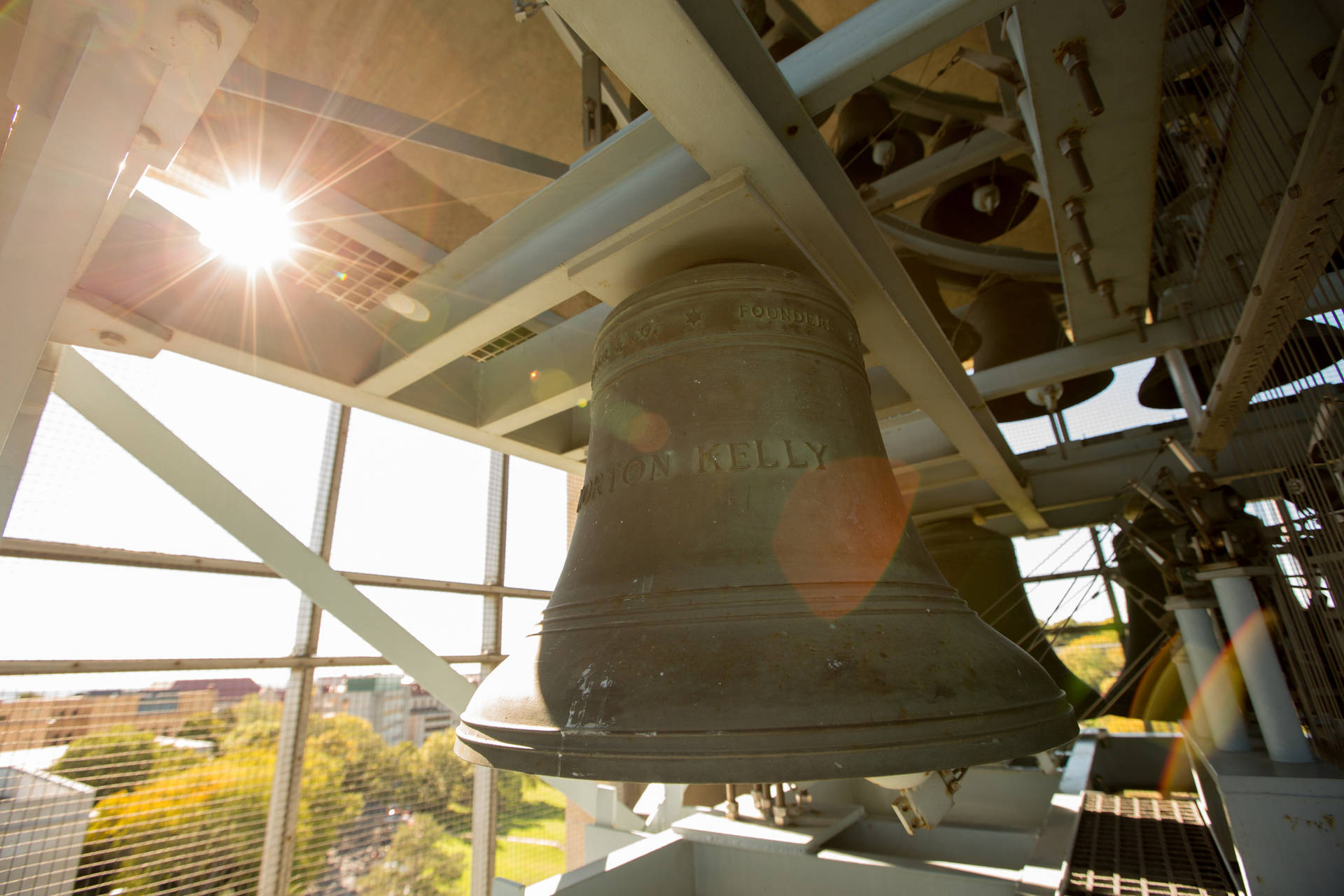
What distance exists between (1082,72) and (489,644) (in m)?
5.58

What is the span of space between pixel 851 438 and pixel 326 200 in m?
2.38

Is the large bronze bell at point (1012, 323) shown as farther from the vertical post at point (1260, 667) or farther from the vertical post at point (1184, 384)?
the vertical post at point (1260, 667)

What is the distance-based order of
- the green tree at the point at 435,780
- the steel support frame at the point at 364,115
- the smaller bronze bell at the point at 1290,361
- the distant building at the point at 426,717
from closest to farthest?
the steel support frame at the point at 364,115
the smaller bronze bell at the point at 1290,361
the green tree at the point at 435,780
the distant building at the point at 426,717

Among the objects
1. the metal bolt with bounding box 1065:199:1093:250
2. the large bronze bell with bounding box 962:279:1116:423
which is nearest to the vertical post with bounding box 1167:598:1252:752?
the large bronze bell with bounding box 962:279:1116:423

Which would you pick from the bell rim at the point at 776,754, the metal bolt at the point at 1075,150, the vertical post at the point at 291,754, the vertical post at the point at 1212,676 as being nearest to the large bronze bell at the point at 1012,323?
the vertical post at the point at 1212,676

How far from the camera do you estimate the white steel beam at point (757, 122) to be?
874mm

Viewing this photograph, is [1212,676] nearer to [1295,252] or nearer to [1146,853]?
[1146,853]

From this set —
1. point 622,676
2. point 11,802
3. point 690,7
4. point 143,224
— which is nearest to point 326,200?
point 143,224

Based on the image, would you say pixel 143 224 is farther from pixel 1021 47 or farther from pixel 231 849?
pixel 231 849

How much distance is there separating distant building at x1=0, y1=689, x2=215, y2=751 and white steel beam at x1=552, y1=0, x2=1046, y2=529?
401 centimetres

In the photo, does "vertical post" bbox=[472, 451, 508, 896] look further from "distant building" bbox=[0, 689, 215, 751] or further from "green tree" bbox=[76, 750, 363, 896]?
"distant building" bbox=[0, 689, 215, 751]

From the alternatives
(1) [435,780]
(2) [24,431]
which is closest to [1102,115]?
(2) [24,431]

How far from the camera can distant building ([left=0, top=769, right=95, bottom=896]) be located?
291 centimetres

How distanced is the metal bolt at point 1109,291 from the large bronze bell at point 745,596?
1.24 meters
